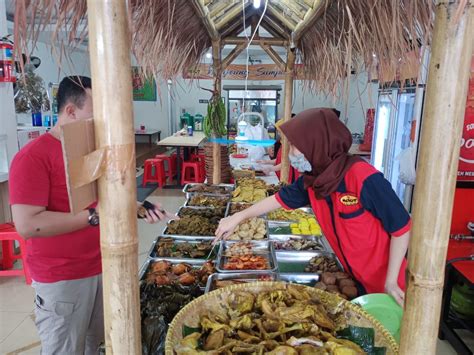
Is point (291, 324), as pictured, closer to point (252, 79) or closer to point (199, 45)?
point (199, 45)

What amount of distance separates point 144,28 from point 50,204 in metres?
0.99

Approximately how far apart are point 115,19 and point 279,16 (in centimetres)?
330

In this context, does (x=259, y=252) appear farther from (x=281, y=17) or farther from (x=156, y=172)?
(x=156, y=172)

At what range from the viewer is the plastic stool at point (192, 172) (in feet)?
26.9

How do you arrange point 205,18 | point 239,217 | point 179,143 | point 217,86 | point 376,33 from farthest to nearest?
point 179,143, point 217,86, point 205,18, point 239,217, point 376,33

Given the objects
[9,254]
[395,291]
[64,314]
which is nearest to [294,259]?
[395,291]

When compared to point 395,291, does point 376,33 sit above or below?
above

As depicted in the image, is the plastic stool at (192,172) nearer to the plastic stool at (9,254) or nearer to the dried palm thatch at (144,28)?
the plastic stool at (9,254)

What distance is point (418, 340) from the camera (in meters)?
0.86

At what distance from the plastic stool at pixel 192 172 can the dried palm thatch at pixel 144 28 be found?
450cm

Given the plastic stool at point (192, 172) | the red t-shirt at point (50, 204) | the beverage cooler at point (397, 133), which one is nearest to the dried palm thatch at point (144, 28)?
the red t-shirt at point (50, 204)

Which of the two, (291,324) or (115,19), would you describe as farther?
(291,324)

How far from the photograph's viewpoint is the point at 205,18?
3.00 m

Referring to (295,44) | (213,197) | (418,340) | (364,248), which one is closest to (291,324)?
(418,340)
